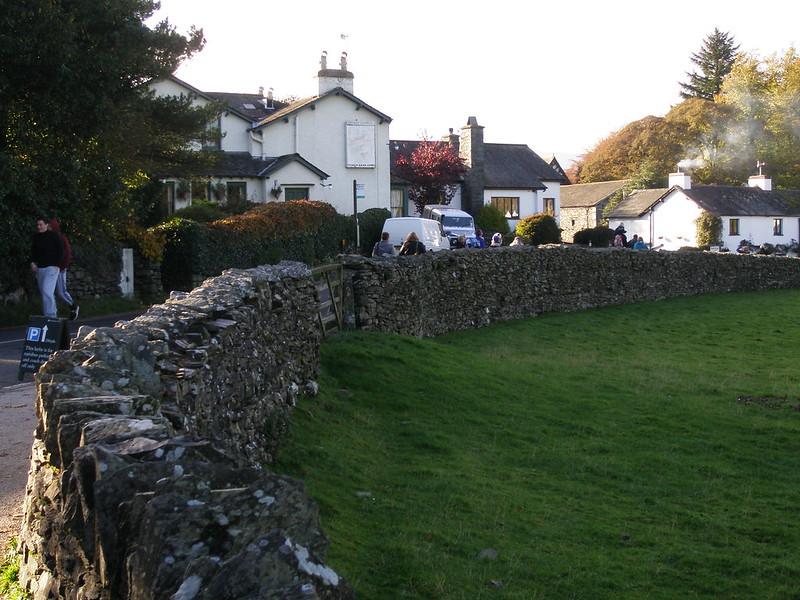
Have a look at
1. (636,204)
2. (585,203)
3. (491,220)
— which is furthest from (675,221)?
(491,220)

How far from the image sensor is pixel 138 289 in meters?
26.9

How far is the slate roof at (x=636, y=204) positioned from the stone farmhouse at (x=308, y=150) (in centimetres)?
2910

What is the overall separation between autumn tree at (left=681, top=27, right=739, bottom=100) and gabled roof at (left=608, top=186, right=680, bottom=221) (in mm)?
32779

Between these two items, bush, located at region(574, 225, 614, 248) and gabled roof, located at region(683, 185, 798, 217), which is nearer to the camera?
bush, located at region(574, 225, 614, 248)

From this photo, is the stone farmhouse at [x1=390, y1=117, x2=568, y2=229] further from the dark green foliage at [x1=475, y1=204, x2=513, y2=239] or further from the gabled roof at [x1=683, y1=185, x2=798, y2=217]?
the gabled roof at [x1=683, y1=185, x2=798, y2=217]

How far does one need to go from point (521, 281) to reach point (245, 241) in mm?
8324

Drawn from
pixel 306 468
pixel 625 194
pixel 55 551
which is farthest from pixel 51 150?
pixel 625 194

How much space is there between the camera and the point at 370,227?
45656 millimetres

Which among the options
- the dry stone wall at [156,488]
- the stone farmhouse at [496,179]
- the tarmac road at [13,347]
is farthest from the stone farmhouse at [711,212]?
the dry stone wall at [156,488]

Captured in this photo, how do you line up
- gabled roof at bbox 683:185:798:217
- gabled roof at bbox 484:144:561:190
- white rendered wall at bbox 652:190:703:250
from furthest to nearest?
white rendered wall at bbox 652:190:703:250 < gabled roof at bbox 683:185:798:217 < gabled roof at bbox 484:144:561:190

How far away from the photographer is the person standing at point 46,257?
51.6 ft

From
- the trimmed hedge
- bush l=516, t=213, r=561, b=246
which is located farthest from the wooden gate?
bush l=516, t=213, r=561, b=246

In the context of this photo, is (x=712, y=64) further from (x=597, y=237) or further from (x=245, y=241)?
(x=245, y=241)

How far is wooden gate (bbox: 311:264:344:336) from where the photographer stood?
1669cm
